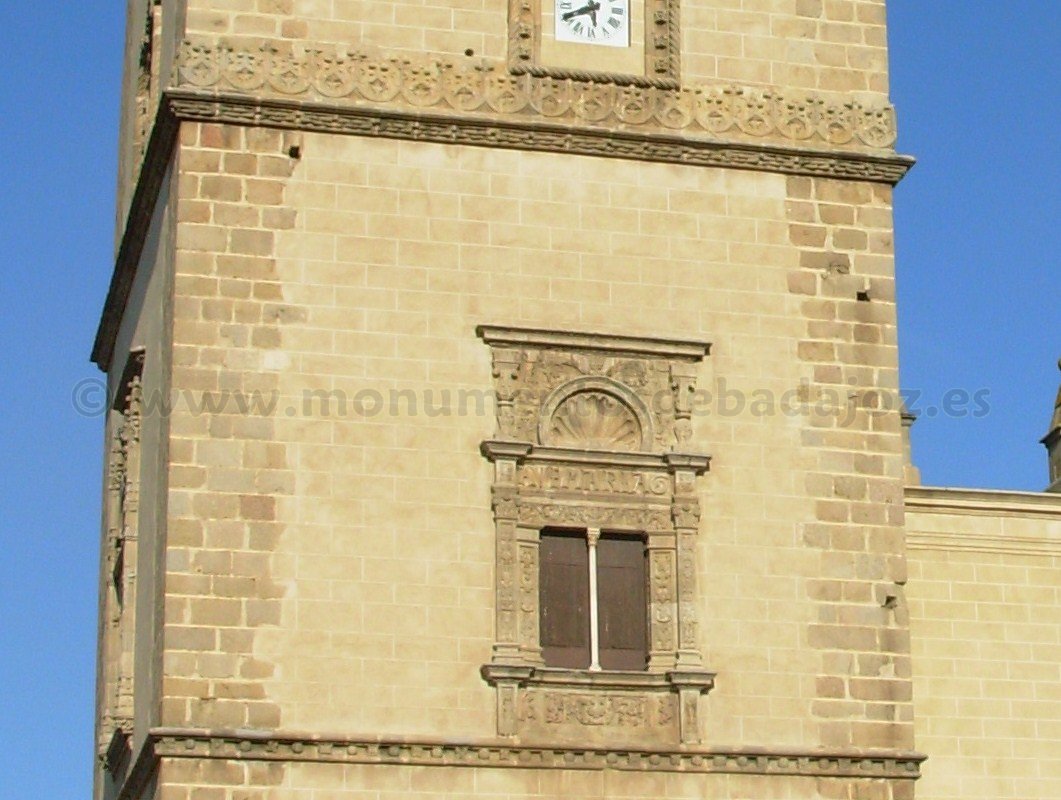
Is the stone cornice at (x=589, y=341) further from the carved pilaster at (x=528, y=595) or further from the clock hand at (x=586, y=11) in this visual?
the clock hand at (x=586, y=11)

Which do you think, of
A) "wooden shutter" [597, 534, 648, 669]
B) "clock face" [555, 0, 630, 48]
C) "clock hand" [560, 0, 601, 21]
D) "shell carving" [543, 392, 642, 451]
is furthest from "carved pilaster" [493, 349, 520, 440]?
"clock hand" [560, 0, 601, 21]

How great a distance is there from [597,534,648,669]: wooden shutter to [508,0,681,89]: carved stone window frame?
417 centimetres

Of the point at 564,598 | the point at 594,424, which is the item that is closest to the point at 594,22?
the point at 594,424

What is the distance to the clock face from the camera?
2198 centimetres

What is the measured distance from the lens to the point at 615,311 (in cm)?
2112

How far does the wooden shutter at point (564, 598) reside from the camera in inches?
797

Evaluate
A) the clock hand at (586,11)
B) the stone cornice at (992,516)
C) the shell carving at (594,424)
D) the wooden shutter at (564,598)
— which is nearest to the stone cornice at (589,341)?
the shell carving at (594,424)

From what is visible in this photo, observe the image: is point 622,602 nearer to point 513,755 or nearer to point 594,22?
point 513,755

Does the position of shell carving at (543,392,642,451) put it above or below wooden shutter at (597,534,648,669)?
above

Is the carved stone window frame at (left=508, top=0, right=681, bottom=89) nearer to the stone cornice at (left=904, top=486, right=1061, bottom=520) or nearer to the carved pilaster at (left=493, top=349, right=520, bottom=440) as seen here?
the carved pilaster at (left=493, top=349, right=520, bottom=440)

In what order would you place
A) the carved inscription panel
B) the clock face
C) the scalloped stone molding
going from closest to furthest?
the carved inscription panel
the scalloped stone molding
the clock face

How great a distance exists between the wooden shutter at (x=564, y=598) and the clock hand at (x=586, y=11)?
4.75m

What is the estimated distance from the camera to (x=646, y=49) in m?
22.0

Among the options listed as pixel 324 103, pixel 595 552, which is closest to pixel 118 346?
pixel 324 103
